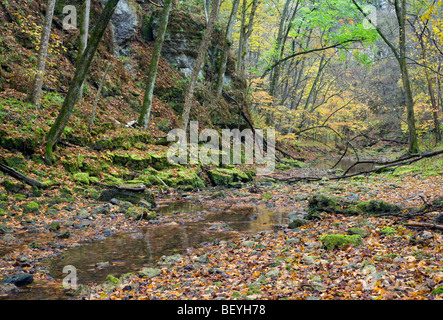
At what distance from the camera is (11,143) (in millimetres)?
9266

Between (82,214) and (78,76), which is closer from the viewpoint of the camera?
(82,214)

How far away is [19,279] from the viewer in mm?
4617

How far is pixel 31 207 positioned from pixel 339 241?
721 centimetres

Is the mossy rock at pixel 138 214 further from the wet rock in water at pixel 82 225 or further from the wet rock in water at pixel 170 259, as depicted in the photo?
the wet rock in water at pixel 170 259

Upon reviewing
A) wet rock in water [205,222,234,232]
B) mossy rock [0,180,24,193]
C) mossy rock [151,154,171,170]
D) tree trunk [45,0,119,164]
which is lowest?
wet rock in water [205,222,234,232]

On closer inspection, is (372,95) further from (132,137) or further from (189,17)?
(132,137)

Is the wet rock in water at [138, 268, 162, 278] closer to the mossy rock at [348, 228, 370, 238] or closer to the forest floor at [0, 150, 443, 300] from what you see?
the forest floor at [0, 150, 443, 300]

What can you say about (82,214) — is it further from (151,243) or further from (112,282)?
(112,282)

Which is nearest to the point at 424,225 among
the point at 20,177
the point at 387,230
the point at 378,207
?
the point at 387,230

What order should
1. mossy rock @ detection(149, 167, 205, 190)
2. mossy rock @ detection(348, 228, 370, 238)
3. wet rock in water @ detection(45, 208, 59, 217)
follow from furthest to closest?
1. mossy rock @ detection(149, 167, 205, 190)
2. wet rock in water @ detection(45, 208, 59, 217)
3. mossy rock @ detection(348, 228, 370, 238)

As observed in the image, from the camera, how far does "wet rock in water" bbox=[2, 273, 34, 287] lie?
457 centimetres

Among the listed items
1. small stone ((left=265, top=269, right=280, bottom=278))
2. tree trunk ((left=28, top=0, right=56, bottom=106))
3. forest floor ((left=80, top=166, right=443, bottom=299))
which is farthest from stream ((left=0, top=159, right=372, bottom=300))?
tree trunk ((left=28, top=0, right=56, bottom=106))

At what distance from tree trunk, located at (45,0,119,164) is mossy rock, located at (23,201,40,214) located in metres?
2.39

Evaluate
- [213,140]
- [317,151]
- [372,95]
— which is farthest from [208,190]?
[372,95]
